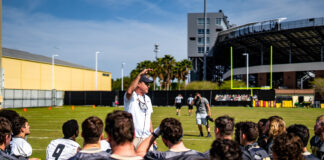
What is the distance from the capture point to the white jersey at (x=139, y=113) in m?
5.56

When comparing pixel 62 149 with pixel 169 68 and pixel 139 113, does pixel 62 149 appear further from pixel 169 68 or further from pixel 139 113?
pixel 169 68

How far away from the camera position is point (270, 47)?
61.2 meters

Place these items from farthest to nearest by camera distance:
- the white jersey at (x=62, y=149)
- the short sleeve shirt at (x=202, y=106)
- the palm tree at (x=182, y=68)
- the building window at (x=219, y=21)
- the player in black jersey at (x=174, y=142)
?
the building window at (x=219, y=21) < the palm tree at (x=182, y=68) < the short sleeve shirt at (x=202, y=106) < the white jersey at (x=62, y=149) < the player in black jersey at (x=174, y=142)

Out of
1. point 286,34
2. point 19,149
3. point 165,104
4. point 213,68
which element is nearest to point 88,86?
point 165,104

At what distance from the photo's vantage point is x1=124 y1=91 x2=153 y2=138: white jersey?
556 centimetres

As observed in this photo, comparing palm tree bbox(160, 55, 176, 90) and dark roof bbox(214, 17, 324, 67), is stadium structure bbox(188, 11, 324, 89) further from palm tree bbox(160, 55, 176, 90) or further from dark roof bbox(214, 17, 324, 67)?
palm tree bbox(160, 55, 176, 90)

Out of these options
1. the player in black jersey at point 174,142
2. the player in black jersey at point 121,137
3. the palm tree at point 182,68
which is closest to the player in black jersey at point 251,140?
the player in black jersey at point 174,142

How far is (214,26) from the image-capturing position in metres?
77.9

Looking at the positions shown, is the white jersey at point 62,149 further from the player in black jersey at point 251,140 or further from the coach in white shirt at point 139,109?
the player in black jersey at point 251,140

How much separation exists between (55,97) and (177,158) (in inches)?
1910

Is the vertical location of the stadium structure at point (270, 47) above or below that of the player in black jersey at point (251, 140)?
above

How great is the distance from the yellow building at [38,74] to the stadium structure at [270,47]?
95.0ft

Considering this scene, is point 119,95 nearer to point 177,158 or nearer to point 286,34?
point 286,34

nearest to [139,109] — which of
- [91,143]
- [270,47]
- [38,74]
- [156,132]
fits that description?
[156,132]
